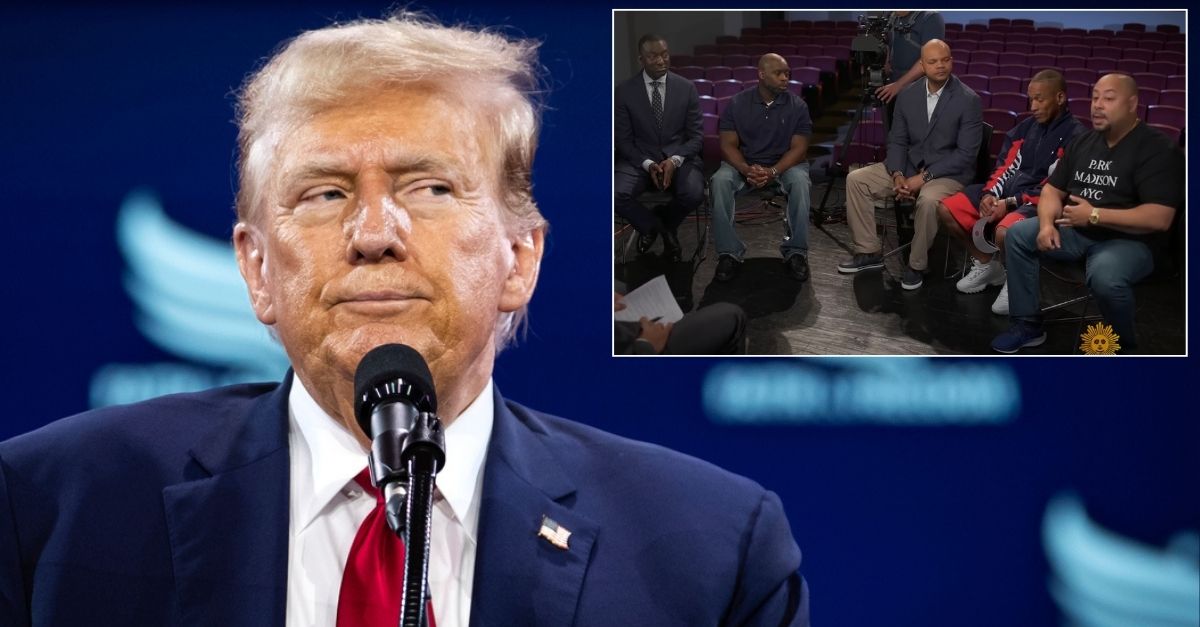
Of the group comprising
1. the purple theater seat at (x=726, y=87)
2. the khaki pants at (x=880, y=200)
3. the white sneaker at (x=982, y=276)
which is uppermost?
the purple theater seat at (x=726, y=87)

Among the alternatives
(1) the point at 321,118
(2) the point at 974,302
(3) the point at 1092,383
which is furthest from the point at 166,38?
(3) the point at 1092,383

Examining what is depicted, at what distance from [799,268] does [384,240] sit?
2.10 metres

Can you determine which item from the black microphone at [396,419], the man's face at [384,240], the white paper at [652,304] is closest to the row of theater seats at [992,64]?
the white paper at [652,304]

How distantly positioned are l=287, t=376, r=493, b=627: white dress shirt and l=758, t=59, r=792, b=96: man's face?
6.98 ft

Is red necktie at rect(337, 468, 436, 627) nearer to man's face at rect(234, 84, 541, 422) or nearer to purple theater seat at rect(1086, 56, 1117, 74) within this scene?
man's face at rect(234, 84, 541, 422)

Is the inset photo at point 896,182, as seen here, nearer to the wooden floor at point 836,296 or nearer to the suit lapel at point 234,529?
the wooden floor at point 836,296

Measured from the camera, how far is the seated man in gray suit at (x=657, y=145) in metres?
3.56

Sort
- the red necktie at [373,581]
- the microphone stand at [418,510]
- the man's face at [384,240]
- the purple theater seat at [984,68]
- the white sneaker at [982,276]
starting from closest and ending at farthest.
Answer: the microphone stand at [418,510]
the red necktie at [373,581]
the man's face at [384,240]
the purple theater seat at [984,68]
the white sneaker at [982,276]

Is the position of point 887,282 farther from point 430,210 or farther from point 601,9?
point 430,210

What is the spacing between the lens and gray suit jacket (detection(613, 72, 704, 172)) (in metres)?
3.57

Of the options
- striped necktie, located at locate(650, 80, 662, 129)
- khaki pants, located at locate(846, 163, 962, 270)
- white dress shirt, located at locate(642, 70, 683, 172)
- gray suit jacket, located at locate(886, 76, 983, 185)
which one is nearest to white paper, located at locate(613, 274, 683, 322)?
white dress shirt, located at locate(642, 70, 683, 172)

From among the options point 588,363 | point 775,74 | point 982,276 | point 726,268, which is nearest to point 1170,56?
point 982,276

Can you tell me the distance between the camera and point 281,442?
1.71 metres

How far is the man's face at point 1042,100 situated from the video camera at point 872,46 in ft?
1.36
